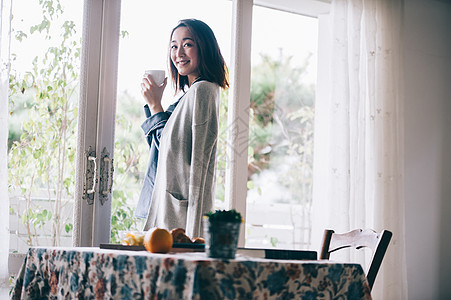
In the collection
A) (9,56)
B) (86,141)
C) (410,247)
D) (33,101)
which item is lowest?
(410,247)

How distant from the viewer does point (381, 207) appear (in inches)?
136

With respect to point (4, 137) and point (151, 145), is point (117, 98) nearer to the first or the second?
point (151, 145)

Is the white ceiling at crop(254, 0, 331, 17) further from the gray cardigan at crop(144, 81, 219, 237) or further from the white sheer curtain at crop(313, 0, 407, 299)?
the gray cardigan at crop(144, 81, 219, 237)

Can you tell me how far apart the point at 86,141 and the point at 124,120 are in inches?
9.3

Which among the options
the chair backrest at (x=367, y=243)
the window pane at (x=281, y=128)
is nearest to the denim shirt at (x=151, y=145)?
the window pane at (x=281, y=128)

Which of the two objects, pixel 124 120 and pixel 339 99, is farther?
pixel 339 99

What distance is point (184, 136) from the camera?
9.33ft

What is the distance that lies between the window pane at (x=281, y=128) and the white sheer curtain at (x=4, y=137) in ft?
4.79

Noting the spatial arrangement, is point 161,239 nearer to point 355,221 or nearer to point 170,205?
point 170,205

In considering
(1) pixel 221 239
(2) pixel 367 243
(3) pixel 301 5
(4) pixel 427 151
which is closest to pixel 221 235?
(1) pixel 221 239

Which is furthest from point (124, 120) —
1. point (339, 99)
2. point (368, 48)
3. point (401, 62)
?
point (401, 62)

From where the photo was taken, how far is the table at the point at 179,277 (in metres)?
1.31

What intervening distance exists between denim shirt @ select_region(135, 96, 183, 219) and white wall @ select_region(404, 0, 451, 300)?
180 cm

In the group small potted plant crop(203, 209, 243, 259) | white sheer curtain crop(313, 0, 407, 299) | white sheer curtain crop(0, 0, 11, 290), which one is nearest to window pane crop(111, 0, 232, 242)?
white sheer curtain crop(0, 0, 11, 290)
